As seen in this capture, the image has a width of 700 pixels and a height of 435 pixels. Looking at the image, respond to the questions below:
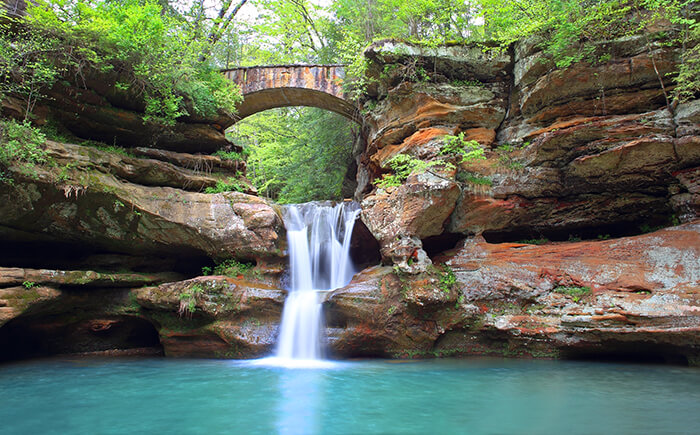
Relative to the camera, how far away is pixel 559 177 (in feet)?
32.5

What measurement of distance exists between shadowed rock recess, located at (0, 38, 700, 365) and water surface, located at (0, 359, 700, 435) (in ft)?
3.60

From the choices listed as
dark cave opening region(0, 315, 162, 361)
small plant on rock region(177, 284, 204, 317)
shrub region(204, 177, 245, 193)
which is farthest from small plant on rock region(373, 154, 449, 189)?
dark cave opening region(0, 315, 162, 361)

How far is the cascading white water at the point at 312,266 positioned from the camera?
29.2 feet

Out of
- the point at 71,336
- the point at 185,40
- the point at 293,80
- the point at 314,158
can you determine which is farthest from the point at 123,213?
the point at 314,158

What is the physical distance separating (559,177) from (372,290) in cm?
580

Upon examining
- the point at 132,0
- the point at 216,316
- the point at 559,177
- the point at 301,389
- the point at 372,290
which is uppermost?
the point at 132,0

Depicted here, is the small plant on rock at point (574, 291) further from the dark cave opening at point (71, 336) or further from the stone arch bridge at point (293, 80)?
the dark cave opening at point (71, 336)

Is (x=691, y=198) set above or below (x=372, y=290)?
above

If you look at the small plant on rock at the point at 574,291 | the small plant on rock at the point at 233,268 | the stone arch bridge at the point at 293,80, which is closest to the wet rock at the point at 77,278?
the small plant on rock at the point at 233,268

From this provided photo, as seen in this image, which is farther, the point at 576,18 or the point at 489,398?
the point at 576,18

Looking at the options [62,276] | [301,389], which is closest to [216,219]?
[62,276]

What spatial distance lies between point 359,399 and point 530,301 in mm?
5083

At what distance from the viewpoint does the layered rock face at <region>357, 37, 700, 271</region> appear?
903 cm

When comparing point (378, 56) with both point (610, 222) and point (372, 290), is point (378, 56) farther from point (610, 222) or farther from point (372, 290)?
point (610, 222)
